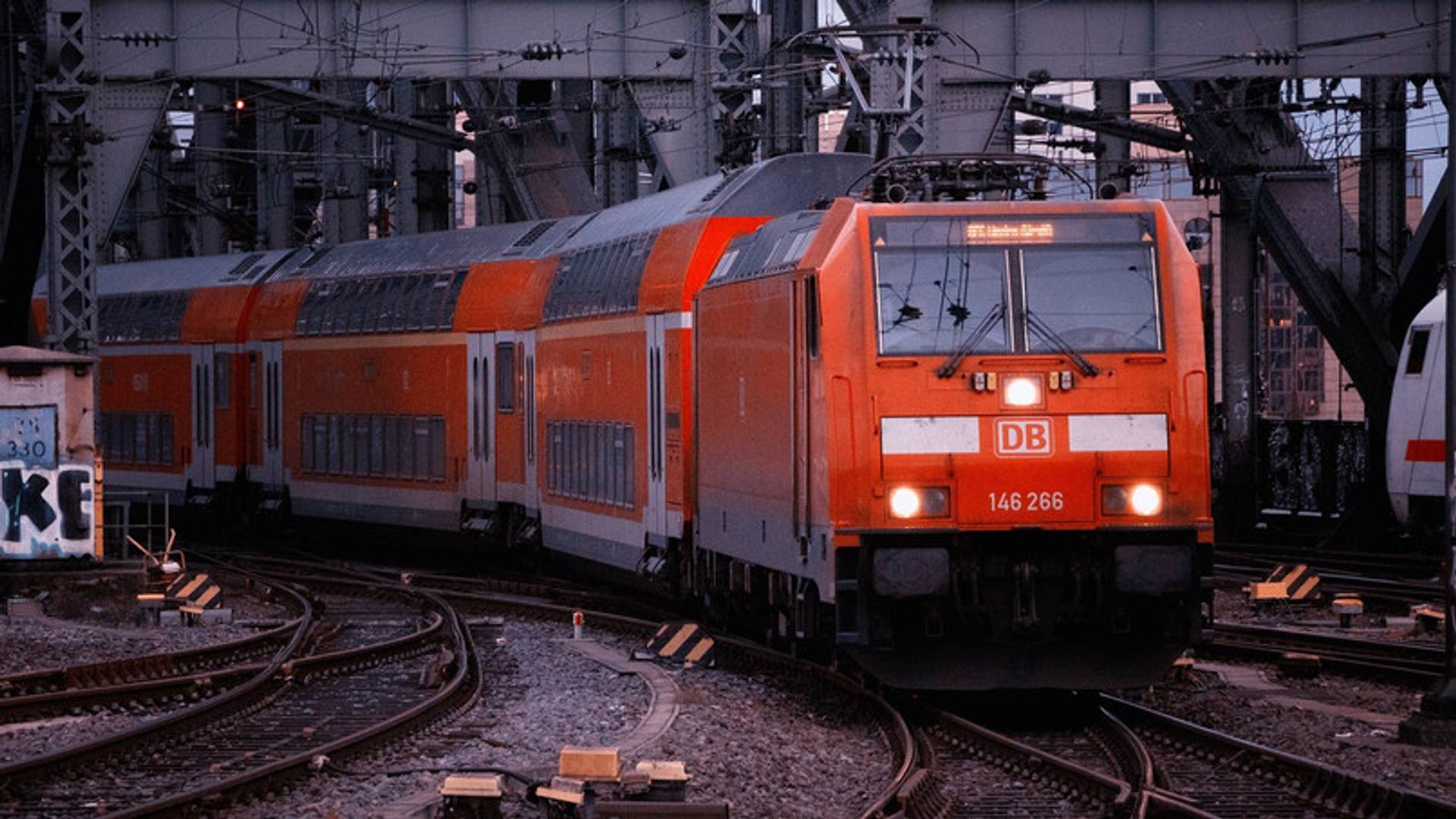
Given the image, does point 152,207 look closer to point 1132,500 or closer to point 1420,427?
point 1420,427

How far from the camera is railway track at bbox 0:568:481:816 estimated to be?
1294 centimetres

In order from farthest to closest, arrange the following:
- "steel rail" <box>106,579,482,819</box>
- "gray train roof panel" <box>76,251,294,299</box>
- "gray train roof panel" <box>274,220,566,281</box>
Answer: "gray train roof panel" <box>76,251,294,299</box> → "gray train roof panel" <box>274,220,566,281</box> → "steel rail" <box>106,579,482,819</box>

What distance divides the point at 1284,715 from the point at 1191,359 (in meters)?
2.45

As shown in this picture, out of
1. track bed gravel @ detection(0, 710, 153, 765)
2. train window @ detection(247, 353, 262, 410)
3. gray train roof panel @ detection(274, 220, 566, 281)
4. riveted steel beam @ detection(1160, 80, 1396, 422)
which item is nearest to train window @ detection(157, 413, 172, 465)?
train window @ detection(247, 353, 262, 410)

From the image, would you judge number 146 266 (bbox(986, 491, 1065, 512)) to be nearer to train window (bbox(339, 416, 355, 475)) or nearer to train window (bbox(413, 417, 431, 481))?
train window (bbox(413, 417, 431, 481))

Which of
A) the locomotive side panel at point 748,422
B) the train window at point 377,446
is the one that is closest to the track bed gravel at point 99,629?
the train window at point 377,446

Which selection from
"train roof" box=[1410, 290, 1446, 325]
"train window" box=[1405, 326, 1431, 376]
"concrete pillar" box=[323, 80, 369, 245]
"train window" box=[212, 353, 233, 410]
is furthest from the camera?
"concrete pillar" box=[323, 80, 369, 245]

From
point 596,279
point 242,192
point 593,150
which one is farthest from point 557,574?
point 242,192

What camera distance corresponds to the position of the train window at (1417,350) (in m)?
29.7

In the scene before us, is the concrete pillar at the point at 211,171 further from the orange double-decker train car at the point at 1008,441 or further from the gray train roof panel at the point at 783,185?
the orange double-decker train car at the point at 1008,441

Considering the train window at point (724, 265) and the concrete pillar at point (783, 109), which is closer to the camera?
the train window at point (724, 265)

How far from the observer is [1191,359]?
51.2 feet

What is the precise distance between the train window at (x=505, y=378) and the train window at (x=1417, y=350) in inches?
432

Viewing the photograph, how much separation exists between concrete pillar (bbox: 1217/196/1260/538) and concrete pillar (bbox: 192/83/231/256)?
82.9 feet
